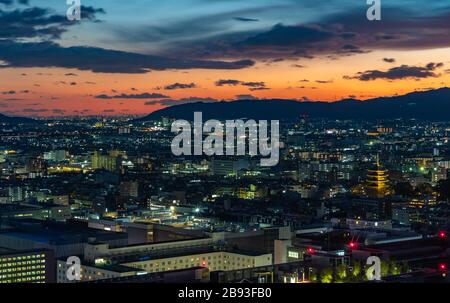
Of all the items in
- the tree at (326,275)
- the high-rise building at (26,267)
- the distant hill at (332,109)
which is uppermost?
the distant hill at (332,109)

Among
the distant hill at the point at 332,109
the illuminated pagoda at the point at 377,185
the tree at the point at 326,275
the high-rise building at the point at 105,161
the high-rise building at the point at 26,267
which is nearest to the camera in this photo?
the tree at the point at 326,275

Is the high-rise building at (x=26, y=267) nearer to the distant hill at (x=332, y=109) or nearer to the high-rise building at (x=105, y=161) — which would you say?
the high-rise building at (x=105, y=161)

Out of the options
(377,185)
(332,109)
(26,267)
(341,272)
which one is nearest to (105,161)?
(377,185)

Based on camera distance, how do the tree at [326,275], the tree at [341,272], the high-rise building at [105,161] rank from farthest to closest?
the high-rise building at [105,161] → the tree at [341,272] → the tree at [326,275]

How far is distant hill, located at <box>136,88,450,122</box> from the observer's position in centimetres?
6981

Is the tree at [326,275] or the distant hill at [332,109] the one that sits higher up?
the distant hill at [332,109]

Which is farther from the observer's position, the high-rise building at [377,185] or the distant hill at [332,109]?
the distant hill at [332,109]

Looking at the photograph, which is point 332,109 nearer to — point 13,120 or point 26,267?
point 13,120

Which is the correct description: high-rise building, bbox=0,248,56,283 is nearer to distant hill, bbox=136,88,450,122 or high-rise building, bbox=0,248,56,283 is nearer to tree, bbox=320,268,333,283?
tree, bbox=320,268,333,283

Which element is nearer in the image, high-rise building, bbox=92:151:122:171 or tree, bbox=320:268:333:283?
tree, bbox=320:268:333:283

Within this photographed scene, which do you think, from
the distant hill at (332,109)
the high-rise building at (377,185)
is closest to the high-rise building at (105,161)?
the high-rise building at (377,185)

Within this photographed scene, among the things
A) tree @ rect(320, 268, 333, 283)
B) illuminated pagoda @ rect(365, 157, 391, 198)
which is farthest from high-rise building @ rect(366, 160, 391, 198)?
tree @ rect(320, 268, 333, 283)

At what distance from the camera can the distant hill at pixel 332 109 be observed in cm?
6981

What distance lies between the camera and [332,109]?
79.2 m
